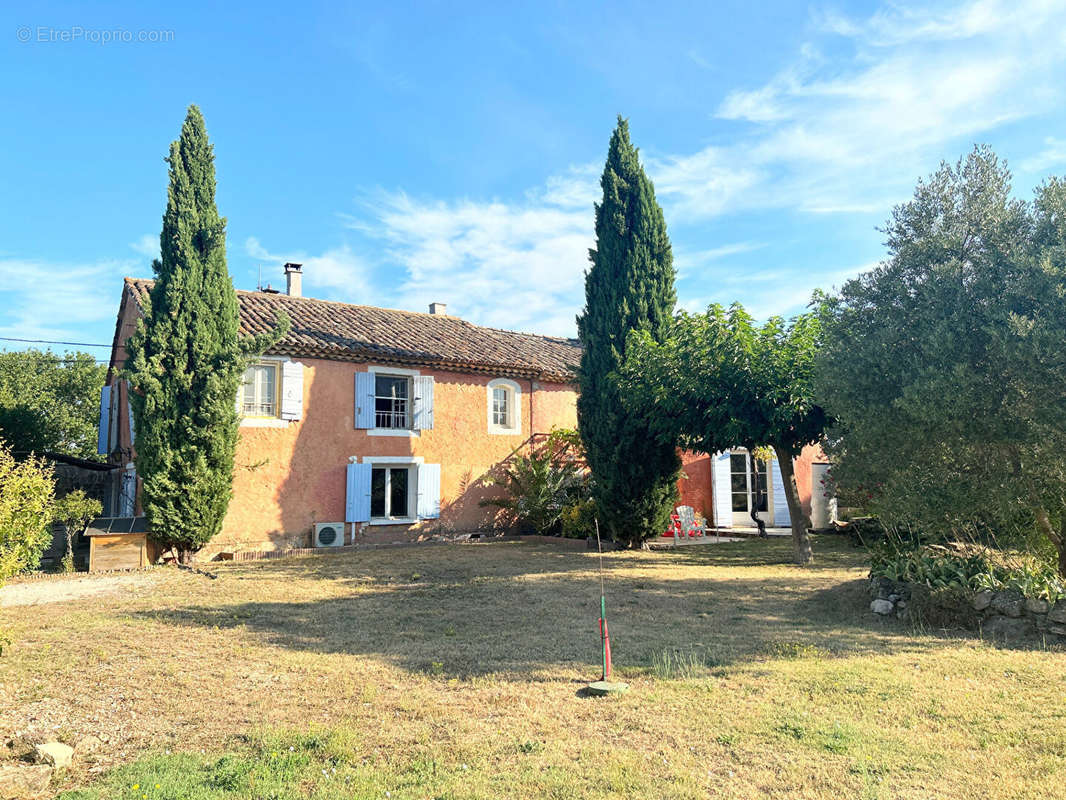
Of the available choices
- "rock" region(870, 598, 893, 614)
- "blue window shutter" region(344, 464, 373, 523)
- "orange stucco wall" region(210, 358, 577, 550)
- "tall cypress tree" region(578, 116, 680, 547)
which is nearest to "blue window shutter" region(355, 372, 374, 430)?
"orange stucco wall" region(210, 358, 577, 550)

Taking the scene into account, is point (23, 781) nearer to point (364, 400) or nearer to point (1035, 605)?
point (1035, 605)

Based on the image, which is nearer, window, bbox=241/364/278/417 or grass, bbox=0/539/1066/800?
grass, bbox=0/539/1066/800

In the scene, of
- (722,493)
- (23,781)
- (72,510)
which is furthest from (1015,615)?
(72,510)

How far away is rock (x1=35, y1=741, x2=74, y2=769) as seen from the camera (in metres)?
4.39

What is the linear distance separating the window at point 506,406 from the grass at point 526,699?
31.3 ft

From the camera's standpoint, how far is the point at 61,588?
11031 millimetres

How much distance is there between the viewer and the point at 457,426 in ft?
59.4

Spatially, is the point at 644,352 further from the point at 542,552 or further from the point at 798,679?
the point at 798,679

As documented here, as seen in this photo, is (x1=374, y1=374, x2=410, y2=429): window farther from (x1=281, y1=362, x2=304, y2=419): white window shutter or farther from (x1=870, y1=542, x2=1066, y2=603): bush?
(x1=870, y1=542, x2=1066, y2=603): bush

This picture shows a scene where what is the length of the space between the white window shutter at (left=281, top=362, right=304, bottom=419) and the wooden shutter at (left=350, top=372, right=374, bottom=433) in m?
1.33

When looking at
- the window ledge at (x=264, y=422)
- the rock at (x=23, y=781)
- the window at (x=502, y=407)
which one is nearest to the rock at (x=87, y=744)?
the rock at (x=23, y=781)

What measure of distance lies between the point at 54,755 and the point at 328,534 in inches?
464

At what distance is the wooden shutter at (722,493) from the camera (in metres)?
19.3

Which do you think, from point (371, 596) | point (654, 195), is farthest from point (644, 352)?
point (371, 596)
